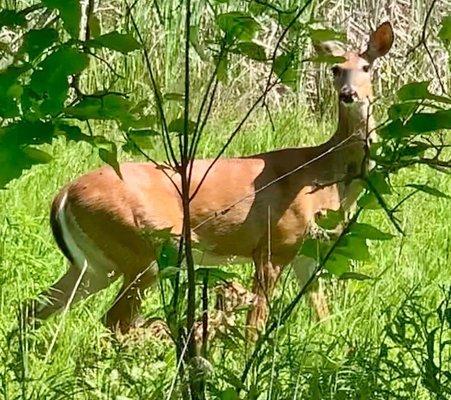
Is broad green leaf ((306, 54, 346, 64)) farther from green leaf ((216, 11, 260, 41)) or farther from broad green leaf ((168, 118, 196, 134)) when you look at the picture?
broad green leaf ((168, 118, 196, 134))

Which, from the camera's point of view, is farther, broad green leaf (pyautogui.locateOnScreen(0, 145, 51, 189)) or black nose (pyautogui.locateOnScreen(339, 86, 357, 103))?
black nose (pyautogui.locateOnScreen(339, 86, 357, 103))

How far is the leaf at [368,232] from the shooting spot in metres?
2.76

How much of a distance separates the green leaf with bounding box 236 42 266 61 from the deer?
2.91 meters

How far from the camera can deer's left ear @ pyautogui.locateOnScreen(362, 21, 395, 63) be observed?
22.4ft

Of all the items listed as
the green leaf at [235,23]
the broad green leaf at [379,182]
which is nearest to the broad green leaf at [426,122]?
the broad green leaf at [379,182]

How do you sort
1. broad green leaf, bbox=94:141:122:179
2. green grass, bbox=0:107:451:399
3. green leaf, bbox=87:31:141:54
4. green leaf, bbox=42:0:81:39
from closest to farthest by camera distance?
green leaf, bbox=42:0:81:39, green leaf, bbox=87:31:141:54, broad green leaf, bbox=94:141:122:179, green grass, bbox=0:107:451:399

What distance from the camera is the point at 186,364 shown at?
284 cm

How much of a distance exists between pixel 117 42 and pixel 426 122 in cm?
64

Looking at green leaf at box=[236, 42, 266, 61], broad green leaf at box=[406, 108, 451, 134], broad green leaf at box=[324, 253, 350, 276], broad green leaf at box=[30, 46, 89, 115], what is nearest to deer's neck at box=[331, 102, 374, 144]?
broad green leaf at box=[324, 253, 350, 276]

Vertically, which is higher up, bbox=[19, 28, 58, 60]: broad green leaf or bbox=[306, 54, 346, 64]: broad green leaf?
bbox=[306, 54, 346, 64]: broad green leaf

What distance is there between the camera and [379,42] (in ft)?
22.7

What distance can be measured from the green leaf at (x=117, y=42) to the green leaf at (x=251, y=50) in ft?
1.13

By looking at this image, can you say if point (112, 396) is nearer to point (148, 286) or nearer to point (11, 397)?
point (11, 397)

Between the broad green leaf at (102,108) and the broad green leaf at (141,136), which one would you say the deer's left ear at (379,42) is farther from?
the broad green leaf at (102,108)
